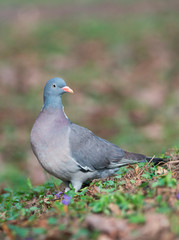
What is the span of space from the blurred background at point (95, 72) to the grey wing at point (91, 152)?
7.77ft

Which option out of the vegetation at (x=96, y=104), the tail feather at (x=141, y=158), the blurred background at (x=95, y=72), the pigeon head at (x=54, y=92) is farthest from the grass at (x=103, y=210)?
the blurred background at (x=95, y=72)

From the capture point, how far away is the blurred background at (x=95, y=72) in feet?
30.3

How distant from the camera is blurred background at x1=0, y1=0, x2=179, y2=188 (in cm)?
922

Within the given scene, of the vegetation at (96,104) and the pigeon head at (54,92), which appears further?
the pigeon head at (54,92)

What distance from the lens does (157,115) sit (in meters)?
10.4

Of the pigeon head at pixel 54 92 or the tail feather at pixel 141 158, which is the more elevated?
the pigeon head at pixel 54 92

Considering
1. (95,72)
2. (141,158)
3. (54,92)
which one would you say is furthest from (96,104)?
(54,92)

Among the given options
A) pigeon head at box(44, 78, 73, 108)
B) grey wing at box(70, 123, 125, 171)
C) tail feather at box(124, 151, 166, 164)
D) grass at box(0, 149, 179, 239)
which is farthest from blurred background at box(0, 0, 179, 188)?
grass at box(0, 149, 179, 239)

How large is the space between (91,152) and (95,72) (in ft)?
29.1

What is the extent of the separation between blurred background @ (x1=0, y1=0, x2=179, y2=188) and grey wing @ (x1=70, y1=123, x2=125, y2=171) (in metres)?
2.37

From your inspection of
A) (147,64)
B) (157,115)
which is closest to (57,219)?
(157,115)

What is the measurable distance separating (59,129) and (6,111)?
6.32 meters

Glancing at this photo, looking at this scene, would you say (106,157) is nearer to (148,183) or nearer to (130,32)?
(148,183)

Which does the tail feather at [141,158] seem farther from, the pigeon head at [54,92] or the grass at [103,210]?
the pigeon head at [54,92]
